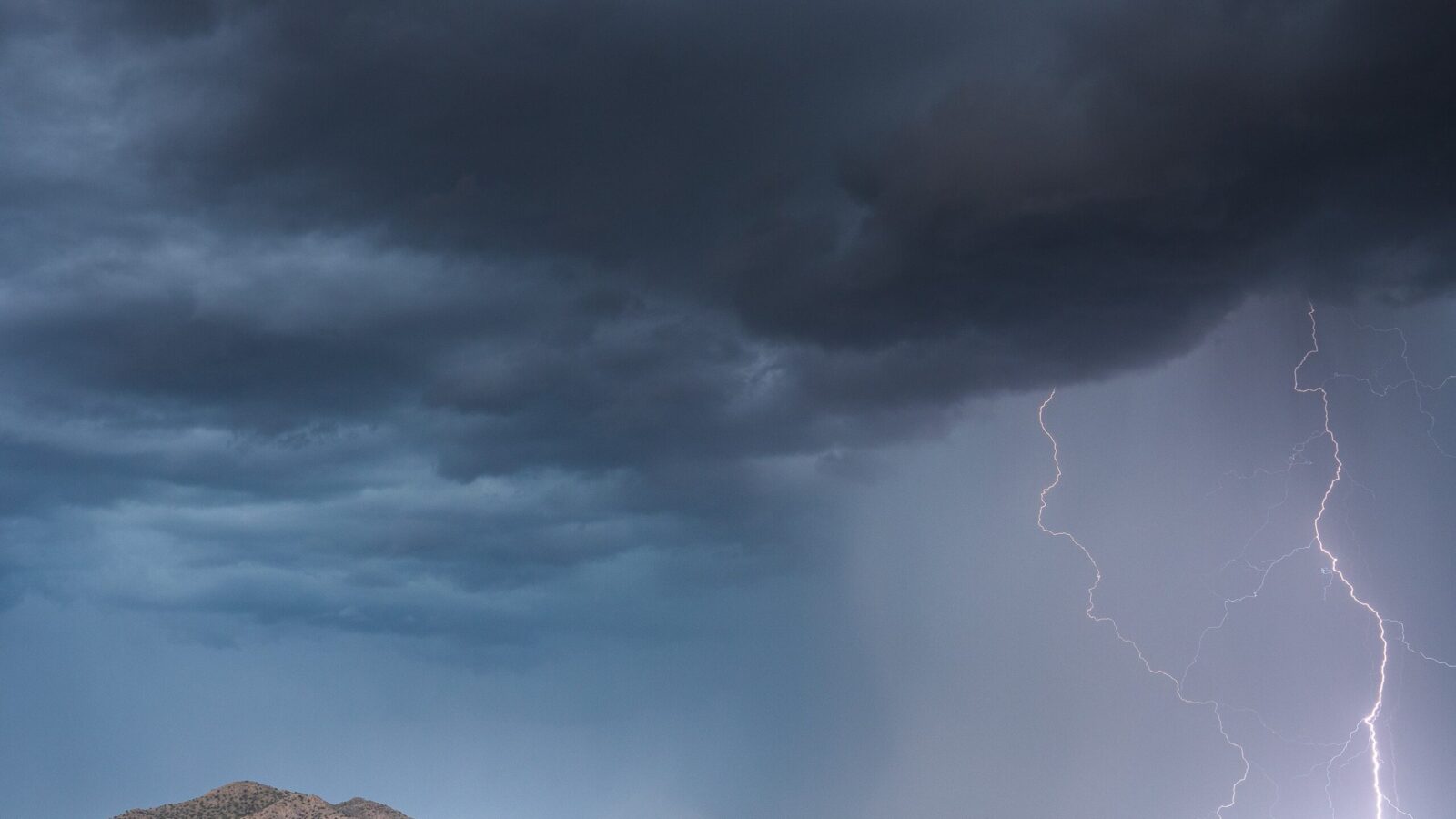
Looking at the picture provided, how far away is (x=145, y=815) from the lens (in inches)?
6599

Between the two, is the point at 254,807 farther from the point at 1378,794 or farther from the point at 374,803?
the point at 1378,794

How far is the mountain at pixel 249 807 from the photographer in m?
167

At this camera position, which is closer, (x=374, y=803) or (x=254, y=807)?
(x=254, y=807)

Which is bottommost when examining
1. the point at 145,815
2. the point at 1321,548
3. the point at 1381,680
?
the point at 145,815

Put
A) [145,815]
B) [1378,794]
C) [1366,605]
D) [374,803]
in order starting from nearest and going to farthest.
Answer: [1378,794] → [1366,605] → [145,815] → [374,803]

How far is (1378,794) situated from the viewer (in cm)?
10981

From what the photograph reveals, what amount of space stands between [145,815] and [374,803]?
32750 millimetres

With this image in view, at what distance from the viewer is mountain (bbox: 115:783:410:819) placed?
167 metres

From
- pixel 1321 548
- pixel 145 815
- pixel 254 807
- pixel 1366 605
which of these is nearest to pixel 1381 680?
pixel 1366 605

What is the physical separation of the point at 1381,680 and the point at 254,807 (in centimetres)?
13084

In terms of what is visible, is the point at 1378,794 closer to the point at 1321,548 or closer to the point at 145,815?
the point at 1321,548

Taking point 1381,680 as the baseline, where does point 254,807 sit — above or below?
below

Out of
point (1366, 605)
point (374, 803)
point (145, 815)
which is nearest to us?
point (1366, 605)

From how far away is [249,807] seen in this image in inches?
6703
